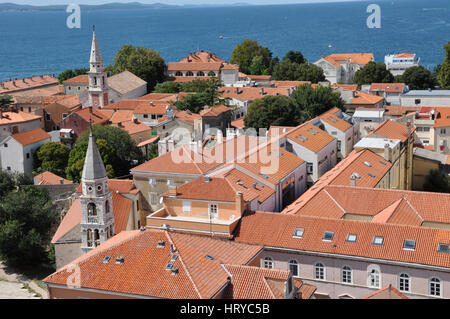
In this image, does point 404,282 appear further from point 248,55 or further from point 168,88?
point 248,55

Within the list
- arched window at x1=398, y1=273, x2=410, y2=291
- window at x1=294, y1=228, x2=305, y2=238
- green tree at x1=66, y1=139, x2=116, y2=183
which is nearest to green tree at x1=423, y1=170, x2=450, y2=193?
window at x1=294, y1=228, x2=305, y2=238

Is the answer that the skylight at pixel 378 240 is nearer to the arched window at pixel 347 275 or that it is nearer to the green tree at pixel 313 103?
the arched window at pixel 347 275

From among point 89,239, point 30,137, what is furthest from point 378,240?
point 30,137

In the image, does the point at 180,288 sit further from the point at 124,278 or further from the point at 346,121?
the point at 346,121

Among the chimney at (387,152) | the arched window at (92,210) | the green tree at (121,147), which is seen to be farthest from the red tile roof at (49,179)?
the chimney at (387,152)

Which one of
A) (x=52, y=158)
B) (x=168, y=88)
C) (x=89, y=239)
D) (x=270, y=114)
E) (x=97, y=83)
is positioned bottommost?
(x=89, y=239)

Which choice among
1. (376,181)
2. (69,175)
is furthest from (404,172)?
(69,175)

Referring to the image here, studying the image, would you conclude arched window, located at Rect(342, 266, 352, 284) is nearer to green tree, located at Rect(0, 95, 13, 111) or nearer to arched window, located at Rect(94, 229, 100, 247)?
arched window, located at Rect(94, 229, 100, 247)
